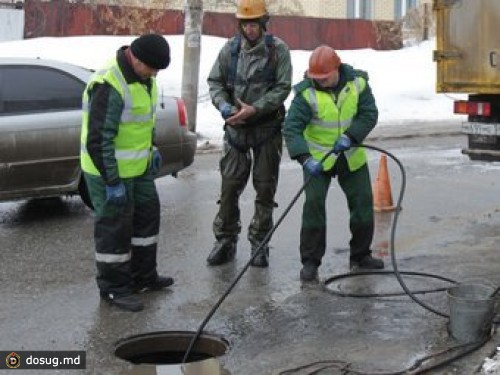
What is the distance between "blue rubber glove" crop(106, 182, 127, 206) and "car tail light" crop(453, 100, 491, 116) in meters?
3.83

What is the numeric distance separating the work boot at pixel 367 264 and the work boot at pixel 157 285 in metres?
Answer: 1.42

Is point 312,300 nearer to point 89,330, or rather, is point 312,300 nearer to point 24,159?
point 89,330

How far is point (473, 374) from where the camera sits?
436 centimetres

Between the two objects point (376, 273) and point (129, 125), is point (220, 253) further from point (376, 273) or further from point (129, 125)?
point (129, 125)

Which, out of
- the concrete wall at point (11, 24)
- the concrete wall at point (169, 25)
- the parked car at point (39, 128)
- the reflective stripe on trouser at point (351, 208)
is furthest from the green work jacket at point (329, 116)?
the concrete wall at point (169, 25)

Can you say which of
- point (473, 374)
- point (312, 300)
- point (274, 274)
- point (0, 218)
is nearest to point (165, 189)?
point (0, 218)

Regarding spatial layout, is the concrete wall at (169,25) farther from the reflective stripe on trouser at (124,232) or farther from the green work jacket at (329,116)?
the reflective stripe on trouser at (124,232)

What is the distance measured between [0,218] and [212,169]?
3827mm

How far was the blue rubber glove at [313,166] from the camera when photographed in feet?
19.4

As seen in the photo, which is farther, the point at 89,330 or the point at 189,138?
the point at 189,138

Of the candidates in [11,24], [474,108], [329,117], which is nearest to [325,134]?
[329,117]

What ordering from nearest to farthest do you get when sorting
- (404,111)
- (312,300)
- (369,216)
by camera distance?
(312,300), (369,216), (404,111)

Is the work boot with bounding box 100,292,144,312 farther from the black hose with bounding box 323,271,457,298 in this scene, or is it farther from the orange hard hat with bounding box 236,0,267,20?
the orange hard hat with bounding box 236,0,267,20

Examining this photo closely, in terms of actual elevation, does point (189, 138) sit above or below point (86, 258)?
above
